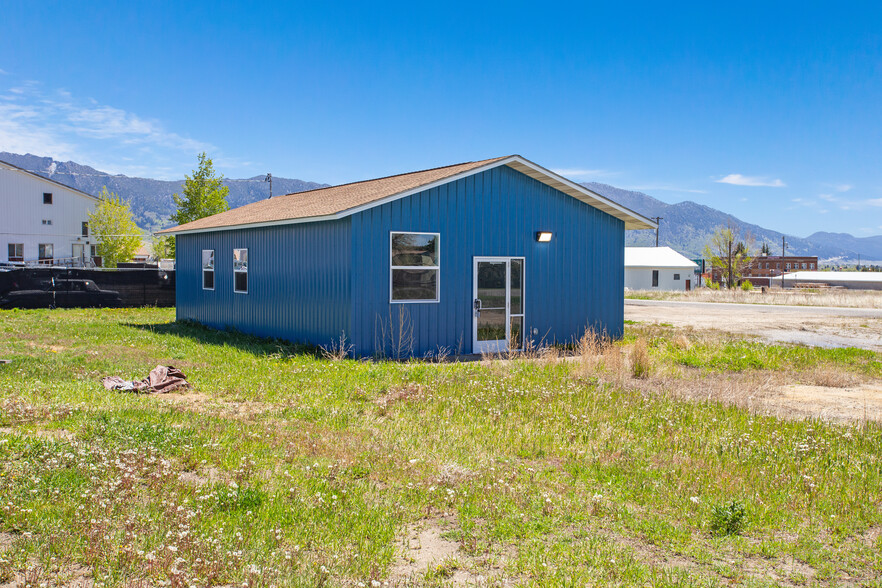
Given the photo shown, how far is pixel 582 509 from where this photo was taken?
498cm

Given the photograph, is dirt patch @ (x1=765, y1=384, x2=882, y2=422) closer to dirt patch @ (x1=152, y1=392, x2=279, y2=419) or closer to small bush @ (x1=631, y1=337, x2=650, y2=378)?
small bush @ (x1=631, y1=337, x2=650, y2=378)

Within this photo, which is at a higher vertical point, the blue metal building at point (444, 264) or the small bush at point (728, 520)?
the blue metal building at point (444, 264)

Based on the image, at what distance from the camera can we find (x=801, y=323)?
78.4 feet

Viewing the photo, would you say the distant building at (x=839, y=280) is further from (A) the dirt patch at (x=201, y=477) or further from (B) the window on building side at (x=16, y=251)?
(A) the dirt patch at (x=201, y=477)

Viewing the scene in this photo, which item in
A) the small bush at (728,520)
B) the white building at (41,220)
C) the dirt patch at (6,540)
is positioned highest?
the white building at (41,220)

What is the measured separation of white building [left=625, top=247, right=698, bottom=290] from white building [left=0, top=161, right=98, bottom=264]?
43365 mm

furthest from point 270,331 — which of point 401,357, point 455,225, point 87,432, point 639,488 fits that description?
point 639,488

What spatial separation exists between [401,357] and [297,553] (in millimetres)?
8995

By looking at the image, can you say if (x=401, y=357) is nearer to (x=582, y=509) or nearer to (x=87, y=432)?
(x=87, y=432)

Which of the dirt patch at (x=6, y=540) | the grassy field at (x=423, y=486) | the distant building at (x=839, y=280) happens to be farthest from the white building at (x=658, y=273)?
the dirt patch at (x=6, y=540)

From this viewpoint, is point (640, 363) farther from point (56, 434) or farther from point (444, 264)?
point (56, 434)

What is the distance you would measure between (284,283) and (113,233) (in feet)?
136

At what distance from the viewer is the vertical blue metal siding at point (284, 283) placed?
1308cm

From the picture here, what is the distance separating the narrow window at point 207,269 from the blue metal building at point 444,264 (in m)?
2.34
